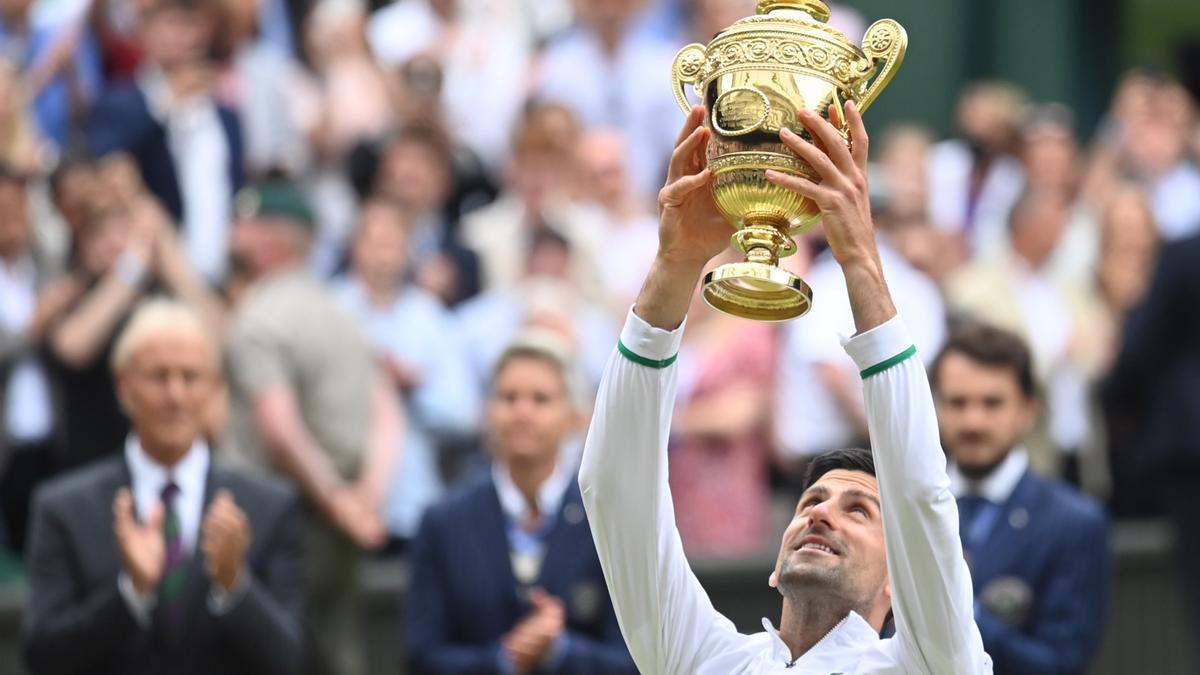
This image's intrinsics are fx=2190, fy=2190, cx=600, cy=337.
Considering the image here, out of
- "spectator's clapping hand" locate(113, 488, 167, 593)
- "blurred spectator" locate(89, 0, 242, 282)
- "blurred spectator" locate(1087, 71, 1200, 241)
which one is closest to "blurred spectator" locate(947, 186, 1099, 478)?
"blurred spectator" locate(1087, 71, 1200, 241)

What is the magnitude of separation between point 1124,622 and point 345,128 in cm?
445

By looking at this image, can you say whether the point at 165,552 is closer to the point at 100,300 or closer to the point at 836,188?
the point at 100,300

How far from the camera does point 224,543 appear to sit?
6.25 m

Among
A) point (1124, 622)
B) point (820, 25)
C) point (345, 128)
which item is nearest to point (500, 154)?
point (345, 128)

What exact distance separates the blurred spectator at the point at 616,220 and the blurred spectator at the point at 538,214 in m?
0.07

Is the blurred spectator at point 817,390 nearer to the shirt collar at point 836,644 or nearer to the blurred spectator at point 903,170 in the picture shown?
the blurred spectator at point 903,170

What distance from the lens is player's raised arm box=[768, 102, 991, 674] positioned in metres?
4.02

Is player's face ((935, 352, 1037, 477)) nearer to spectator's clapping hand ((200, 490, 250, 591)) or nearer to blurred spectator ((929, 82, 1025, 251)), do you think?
spectator's clapping hand ((200, 490, 250, 591))

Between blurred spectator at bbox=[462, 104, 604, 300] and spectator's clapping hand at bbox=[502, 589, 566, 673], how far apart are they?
3528 millimetres

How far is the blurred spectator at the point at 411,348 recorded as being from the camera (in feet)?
30.1

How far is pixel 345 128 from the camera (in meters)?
10.9

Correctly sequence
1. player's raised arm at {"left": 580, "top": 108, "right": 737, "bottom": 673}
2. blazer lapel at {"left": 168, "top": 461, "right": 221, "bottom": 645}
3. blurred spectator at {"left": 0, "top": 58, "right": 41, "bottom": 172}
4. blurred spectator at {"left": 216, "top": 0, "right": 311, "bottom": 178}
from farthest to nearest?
blurred spectator at {"left": 216, "top": 0, "right": 311, "bottom": 178} → blurred spectator at {"left": 0, "top": 58, "right": 41, "bottom": 172} → blazer lapel at {"left": 168, "top": 461, "right": 221, "bottom": 645} → player's raised arm at {"left": 580, "top": 108, "right": 737, "bottom": 673}

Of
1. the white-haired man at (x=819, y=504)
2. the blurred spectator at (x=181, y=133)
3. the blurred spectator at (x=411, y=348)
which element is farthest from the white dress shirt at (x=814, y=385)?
the white-haired man at (x=819, y=504)

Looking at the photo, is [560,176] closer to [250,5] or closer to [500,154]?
[500,154]
